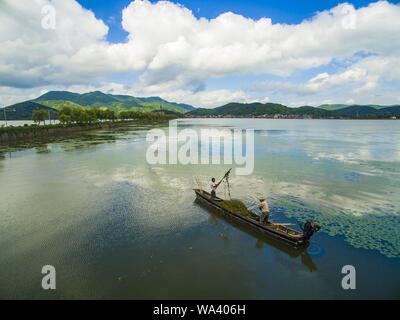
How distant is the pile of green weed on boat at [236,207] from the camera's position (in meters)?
15.1

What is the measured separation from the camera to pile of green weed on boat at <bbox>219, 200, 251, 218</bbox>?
15061 millimetres

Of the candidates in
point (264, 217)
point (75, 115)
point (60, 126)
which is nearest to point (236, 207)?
point (264, 217)

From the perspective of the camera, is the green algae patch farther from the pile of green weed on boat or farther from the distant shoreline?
the distant shoreline

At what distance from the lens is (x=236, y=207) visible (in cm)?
1569

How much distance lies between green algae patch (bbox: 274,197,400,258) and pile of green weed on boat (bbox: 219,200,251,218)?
3.29 metres

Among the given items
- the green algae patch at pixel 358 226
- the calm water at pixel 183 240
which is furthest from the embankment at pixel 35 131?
the green algae patch at pixel 358 226

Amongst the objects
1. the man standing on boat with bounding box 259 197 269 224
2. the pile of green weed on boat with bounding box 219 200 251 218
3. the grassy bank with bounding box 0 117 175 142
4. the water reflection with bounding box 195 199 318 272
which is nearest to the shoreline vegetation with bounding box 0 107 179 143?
the grassy bank with bounding box 0 117 175 142

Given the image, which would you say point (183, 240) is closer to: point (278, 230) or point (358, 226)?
point (278, 230)

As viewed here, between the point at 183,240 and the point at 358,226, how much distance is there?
11.5m

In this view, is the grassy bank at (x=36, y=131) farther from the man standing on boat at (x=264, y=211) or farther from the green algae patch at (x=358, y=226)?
the green algae patch at (x=358, y=226)

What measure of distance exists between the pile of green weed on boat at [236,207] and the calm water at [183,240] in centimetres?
103
